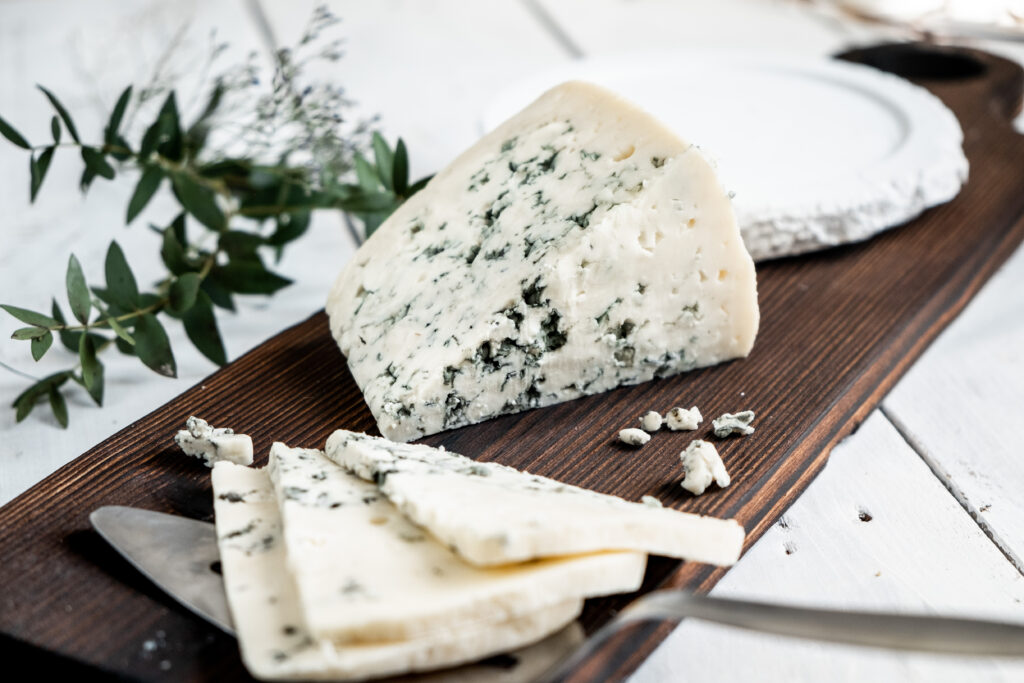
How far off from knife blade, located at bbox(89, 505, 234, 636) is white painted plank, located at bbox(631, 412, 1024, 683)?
532 mm

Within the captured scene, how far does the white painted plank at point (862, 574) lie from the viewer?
1.20 metres

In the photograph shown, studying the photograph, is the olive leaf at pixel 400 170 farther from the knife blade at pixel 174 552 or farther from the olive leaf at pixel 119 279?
the knife blade at pixel 174 552

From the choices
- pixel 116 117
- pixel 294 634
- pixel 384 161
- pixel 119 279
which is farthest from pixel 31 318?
pixel 294 634

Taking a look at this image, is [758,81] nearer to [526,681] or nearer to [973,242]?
[973,242]

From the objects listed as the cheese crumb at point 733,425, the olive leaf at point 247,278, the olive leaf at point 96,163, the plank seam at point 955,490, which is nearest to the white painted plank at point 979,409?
the plank seam at point 955,490

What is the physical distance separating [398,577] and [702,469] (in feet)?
1.63

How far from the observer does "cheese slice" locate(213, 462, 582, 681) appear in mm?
988

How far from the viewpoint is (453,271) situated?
167 cm

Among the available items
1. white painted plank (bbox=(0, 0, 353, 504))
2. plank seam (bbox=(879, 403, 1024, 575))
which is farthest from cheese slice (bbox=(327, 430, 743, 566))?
white painted plank (bbox=(0, 0, 353, 504))

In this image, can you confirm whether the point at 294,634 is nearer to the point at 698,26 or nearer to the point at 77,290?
the point at 77,290

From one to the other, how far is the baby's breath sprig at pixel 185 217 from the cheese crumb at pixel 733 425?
2.66 ft

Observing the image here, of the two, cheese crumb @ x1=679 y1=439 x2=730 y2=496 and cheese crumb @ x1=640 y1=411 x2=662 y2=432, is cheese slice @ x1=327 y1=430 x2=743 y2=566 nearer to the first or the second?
cheese crumb @ x1=679 y1=439 x2=730 y2=496

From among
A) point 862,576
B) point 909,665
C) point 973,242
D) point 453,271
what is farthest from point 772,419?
point 973,242

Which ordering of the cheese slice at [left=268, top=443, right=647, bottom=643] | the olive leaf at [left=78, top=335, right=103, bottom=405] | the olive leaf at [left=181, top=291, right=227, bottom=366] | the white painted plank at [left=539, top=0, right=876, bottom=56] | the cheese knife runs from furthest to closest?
the white painted plank at [left=539, top=0, right=876, bottom=56], the olive leaf at [left=181, top=291, right=227, bottom=366], the olive leaf at [left=78, top=335, right=103, bottom=405], the cheese slice at [left=268, top=443, right=647, bottom=643], the cheese knife
